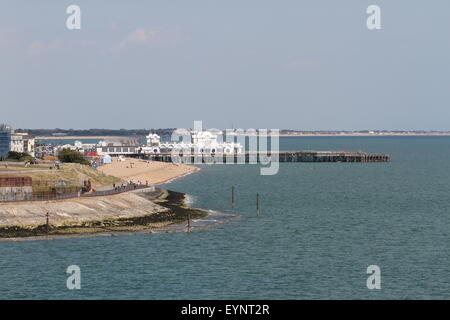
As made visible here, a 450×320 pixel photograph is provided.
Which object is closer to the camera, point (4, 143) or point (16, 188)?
point (16, 188)

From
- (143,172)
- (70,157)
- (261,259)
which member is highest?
(70,157)

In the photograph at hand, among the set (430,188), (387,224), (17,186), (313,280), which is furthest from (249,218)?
(430,188)

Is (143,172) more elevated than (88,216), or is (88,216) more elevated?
(88,216)

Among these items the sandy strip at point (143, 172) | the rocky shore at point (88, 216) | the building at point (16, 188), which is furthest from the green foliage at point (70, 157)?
the building at point (16, 188)

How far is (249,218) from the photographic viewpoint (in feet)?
316

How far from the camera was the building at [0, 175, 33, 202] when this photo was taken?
86.4 meters

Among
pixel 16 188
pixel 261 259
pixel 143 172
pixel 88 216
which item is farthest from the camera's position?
pixel 143 172

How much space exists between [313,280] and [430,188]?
9822cm

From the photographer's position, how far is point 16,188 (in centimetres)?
8794

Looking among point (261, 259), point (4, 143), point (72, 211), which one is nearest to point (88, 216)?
point (72, 211)

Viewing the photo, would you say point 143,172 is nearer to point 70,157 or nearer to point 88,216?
point 70,157

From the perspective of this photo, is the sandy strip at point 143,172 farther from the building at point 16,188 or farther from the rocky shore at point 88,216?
the building at point 16,188
